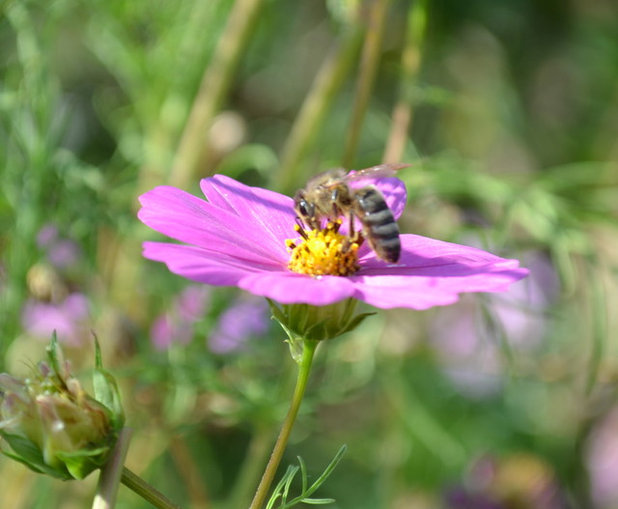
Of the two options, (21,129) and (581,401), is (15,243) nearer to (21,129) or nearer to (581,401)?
(21,129)

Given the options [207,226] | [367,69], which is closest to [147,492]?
[207,226]

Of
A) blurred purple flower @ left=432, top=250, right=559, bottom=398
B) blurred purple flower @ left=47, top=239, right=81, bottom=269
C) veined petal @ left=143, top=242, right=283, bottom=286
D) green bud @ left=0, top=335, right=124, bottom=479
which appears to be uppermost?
veined petal @ left=143, top=242, right=283, bottom=286

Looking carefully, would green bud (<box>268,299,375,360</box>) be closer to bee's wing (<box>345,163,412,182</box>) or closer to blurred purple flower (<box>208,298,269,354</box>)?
bee's wing (<box>345,163,412,182</box>)

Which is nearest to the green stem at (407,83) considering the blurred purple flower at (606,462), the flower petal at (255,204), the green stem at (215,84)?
the green stem at (215,84)

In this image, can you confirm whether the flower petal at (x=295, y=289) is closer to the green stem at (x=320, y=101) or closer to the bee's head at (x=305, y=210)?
the bee's head at (x=305, y=210)

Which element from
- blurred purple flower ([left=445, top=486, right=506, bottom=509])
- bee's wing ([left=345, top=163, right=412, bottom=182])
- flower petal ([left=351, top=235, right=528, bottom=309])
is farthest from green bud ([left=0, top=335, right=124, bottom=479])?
blurred purple flower ([left=445, top=486, right=506, bottom=509])
